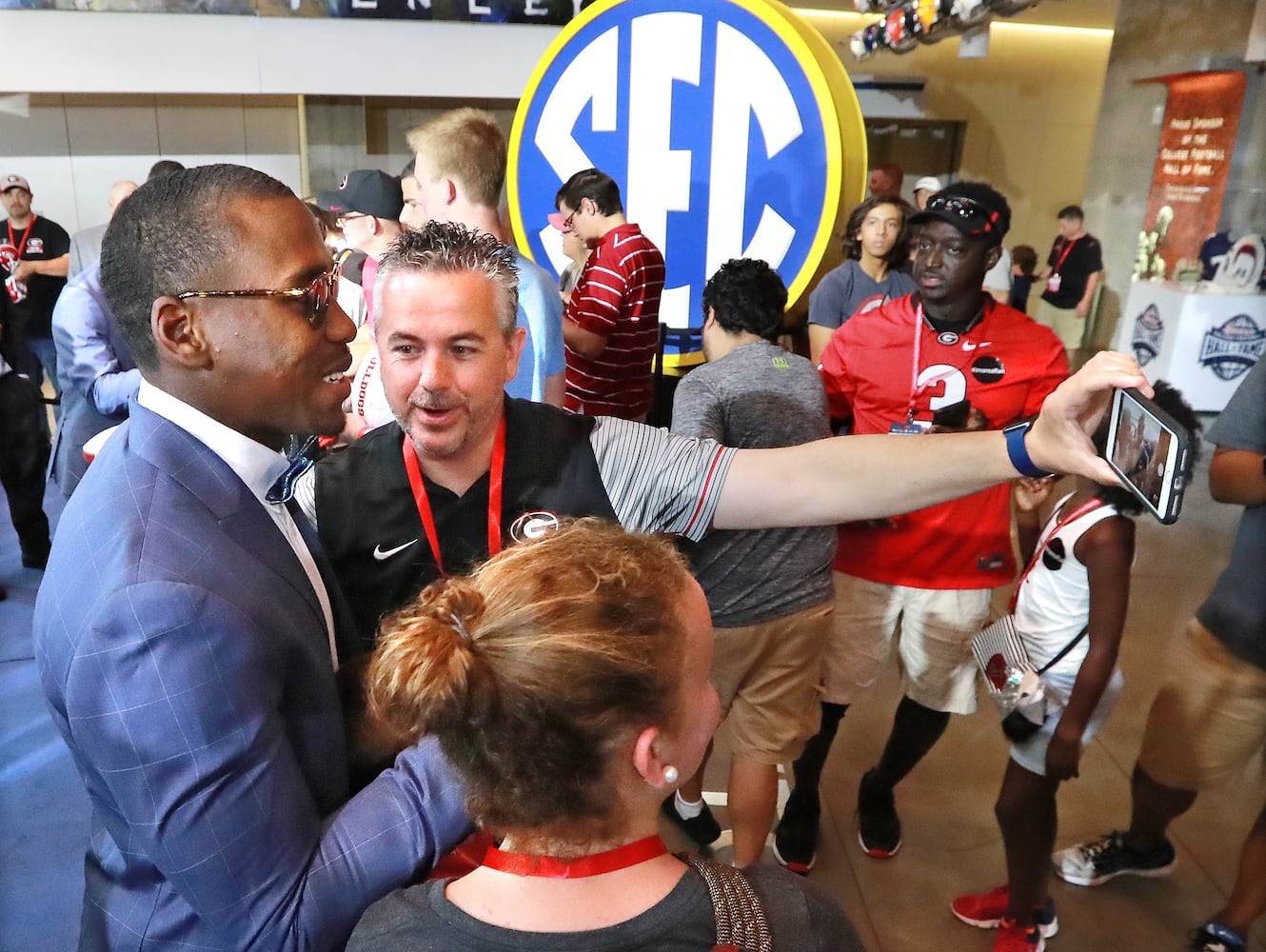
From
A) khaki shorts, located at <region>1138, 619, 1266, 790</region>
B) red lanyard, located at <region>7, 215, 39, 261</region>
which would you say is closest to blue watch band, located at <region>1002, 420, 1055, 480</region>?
khaki shorts, located at <region>1138, 619, 1266, 790</region>

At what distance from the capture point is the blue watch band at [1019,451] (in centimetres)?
132

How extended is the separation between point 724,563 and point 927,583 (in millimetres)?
628

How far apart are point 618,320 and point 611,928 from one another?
2528 mm

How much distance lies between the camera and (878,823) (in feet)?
9.21

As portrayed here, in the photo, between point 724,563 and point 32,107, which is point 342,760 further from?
point 32,107

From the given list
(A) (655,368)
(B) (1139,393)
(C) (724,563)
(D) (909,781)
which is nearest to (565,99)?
(A) (655,368)

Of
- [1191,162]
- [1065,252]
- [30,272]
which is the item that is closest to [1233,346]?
[1065,252]

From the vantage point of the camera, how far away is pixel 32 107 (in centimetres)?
789

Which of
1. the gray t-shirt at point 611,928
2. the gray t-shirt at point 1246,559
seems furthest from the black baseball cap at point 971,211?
the gray t-shirt at point 611,928

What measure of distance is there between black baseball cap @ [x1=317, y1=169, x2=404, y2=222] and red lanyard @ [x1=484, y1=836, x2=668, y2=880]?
2.92 metres

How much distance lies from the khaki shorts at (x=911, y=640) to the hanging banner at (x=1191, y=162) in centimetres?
751

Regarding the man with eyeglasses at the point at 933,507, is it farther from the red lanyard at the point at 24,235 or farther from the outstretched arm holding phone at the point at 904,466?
the red lanyard at the point at 24,235

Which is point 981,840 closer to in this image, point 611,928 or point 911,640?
point 911,640

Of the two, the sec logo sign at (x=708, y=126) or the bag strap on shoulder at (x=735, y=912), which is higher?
the sec logo sign at (x=708, y=126)
